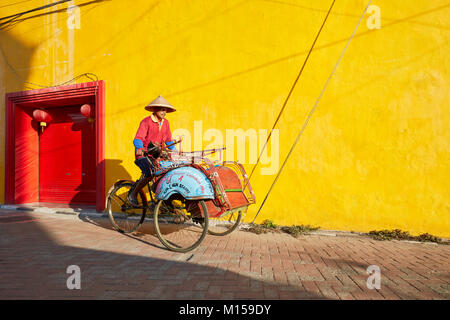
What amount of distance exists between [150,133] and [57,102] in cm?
474

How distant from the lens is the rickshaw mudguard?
138 inches

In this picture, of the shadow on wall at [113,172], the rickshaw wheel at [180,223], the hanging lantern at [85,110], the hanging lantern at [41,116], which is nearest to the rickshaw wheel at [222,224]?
the rickshaw wheel at [180,223]

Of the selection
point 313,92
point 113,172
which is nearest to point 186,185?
point 313,92

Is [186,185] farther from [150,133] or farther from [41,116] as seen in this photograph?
[41,116]

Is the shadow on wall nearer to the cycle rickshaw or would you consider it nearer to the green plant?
the cycle rickshaw

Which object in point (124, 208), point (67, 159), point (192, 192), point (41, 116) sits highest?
point (41, 116)

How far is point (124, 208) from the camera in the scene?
480 centimetres

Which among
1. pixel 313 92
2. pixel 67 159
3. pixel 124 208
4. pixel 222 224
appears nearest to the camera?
pixel 124 208

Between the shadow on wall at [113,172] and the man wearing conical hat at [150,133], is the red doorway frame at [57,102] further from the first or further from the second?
the man wearing conical hat at [150,133]

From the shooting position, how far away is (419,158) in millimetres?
4719
